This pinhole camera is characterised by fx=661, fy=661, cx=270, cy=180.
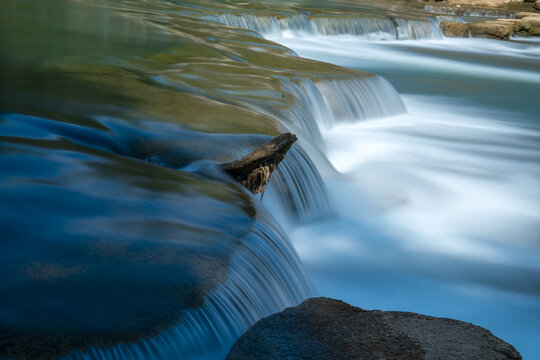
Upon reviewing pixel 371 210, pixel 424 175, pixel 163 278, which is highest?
pixel 424 175

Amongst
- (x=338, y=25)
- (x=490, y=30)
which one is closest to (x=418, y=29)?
(x=490, y=30)

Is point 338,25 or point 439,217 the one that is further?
point 338,25

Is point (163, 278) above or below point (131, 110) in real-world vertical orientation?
below

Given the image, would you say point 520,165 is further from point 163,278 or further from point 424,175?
point 163,278

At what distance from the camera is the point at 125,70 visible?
7465 millimetres

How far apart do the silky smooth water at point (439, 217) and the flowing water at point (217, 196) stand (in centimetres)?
3

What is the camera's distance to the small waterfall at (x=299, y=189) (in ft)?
18.3

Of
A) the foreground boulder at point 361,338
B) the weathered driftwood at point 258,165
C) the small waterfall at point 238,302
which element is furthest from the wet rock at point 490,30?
the foreground boulder at point 361,338

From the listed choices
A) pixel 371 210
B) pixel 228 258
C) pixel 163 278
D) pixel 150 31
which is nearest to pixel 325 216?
pixel 371 210

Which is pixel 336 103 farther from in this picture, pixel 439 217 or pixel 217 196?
pixel 217 196

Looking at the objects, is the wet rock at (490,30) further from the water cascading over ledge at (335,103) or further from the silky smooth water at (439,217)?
the water cascading over ledge at (335,103)

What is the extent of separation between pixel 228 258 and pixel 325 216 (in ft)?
9.41

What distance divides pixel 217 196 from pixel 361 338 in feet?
5.17

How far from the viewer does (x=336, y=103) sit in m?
9.48
